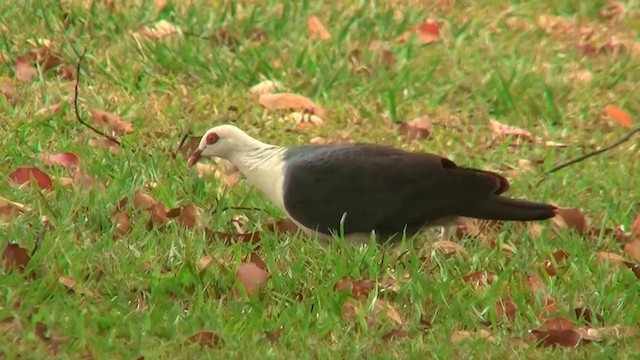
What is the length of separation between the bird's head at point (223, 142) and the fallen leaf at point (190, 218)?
507 mm

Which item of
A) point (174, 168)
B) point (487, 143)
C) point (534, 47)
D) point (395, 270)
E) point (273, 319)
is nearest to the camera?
point (273, 319)

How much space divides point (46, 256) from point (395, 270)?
4.24 feet

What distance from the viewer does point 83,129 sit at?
7660 millimetres

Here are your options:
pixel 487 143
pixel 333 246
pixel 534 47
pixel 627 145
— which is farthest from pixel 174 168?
pixel 534 47

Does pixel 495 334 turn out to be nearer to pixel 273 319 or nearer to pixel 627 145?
pixel 273 319

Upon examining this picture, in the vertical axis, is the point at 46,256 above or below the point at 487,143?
above

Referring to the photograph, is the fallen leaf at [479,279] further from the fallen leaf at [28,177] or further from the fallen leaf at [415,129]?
the fallen leaf at [415,129]

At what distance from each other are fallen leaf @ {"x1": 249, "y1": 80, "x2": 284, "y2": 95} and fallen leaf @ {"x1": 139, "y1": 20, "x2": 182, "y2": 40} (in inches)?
26.4

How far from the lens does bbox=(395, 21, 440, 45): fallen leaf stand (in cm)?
955

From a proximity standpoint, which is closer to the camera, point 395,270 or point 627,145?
point 395,270

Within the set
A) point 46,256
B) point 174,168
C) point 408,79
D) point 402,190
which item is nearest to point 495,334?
point 402,190

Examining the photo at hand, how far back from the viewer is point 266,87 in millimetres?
8578

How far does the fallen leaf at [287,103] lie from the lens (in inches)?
329

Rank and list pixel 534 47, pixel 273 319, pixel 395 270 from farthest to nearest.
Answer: pixel 534 47
pixel 395 270
pixel 273 319
